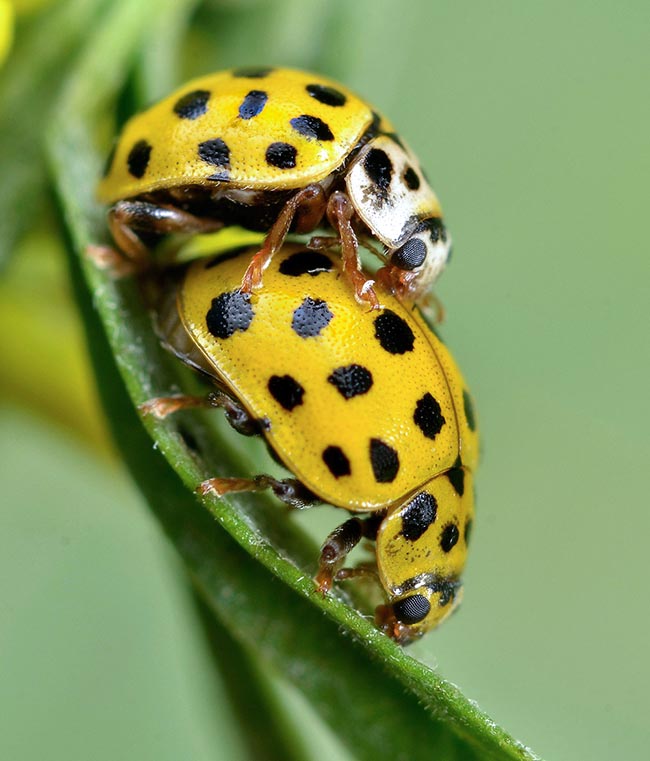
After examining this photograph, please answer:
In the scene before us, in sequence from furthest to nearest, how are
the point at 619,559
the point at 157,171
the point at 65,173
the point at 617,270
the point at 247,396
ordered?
the point at 617,270
the point at 619,559
the point at 65,173
the point at 157,171
the point at 247,396

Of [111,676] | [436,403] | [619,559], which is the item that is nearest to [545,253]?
[619,559]

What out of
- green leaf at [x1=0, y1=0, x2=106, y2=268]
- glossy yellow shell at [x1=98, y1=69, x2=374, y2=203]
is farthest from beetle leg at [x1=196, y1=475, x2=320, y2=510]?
green leaf at [x1=0, y1=0, x2=106, y2=268]

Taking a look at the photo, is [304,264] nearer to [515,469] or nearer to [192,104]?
[192,104]

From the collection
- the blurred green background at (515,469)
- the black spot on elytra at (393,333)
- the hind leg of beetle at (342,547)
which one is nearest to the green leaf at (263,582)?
the hind leg of beetle at (342,547)

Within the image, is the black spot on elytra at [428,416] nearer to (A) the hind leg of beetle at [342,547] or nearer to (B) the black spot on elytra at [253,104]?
(A) the hind leg of beetle at [342,547]

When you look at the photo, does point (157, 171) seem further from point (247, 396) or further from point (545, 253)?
point (545, 253)

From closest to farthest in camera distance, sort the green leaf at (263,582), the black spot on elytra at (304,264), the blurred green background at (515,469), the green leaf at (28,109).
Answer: the green leaf at (263,582) < the black spot on elytra at (304,264) < the green leaf at (28,109) < the blurred green background at (515,469)

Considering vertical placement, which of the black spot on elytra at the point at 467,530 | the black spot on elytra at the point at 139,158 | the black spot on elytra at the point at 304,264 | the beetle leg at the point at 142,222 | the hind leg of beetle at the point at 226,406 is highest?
the black spot on elytra at the point at 139,158
